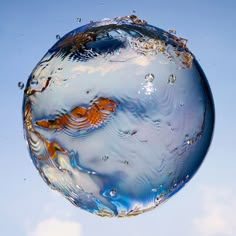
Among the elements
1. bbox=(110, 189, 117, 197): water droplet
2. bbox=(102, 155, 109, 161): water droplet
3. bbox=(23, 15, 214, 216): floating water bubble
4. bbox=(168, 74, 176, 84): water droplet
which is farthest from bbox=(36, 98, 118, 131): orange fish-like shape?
bbox=(110, 189, 117, 197): water droplet

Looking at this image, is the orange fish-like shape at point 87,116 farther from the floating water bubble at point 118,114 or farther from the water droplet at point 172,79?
the water droplet at point 172,79

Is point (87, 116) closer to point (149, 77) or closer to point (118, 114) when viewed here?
point (118, 114)

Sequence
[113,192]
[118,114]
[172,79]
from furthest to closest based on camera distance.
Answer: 1. [113,192]
2. [172,79]
3. [118,114]

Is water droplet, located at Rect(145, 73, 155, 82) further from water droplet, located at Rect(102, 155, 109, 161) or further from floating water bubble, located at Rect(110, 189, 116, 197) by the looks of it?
floating water bubble, located at Rect(110, 189, 116, 197)

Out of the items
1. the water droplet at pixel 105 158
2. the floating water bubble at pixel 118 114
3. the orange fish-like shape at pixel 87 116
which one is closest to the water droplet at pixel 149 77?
the floating water bubble at pixel 118 114

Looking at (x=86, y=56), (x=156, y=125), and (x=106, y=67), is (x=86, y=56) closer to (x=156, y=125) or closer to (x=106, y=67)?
(x=106, y=67)

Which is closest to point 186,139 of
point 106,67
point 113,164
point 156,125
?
point 156,125

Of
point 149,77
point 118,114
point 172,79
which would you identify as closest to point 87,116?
point 118,114
